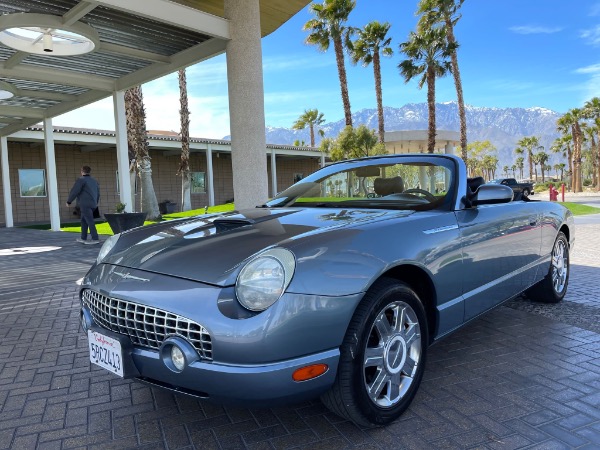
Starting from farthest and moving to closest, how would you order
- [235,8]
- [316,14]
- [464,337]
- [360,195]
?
[316,14]
[235,8]
[464,337]
[360,195]

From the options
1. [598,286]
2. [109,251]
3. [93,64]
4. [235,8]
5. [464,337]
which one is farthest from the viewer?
[93,64]

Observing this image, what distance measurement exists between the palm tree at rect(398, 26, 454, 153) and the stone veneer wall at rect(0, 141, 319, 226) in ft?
37.7

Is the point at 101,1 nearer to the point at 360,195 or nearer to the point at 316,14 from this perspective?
the point at 360,195

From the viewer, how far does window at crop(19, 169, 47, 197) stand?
19.9m

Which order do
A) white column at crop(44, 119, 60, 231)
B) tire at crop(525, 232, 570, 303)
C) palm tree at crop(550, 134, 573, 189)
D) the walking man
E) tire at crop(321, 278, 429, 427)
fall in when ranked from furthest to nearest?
palm tree at crop(550, 134, 573, 189) < white column at crop(44, 119, 60, 231) < the walking man < tire at crop(525, 232, 570, 303) < tire at crop(321, 278, 429, 427)

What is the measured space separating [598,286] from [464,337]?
2703 mm

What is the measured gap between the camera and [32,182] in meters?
20.2

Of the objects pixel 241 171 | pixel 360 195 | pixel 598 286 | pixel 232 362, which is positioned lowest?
pixel 598 286

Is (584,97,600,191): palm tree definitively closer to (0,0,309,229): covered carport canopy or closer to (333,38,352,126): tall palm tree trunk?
(333,38,352,126): tall palm tree trunk

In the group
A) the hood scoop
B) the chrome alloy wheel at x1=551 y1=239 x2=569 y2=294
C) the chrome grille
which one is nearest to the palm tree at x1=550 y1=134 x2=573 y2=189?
the chrome alloy wheel at x1=551 y1=239 x2=569 y2=294

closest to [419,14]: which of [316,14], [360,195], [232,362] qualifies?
[316,14]

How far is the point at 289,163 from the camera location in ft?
100

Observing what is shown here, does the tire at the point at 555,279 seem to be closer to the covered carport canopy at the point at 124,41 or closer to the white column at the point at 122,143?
the covered carport canopy at the point at 124,41

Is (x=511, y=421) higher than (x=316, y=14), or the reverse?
(x=316, y=14)
